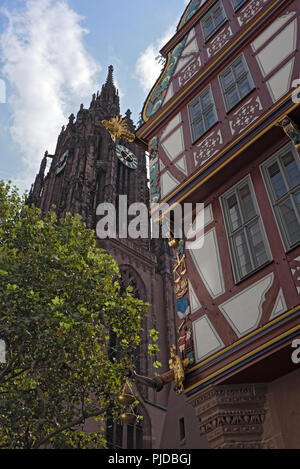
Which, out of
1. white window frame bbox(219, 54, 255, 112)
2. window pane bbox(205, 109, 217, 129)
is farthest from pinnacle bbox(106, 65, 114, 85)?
window pane bbox(205, 109, 217, 129)

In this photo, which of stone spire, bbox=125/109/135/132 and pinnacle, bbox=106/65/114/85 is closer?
stone spire, bbox=125/109/135/132

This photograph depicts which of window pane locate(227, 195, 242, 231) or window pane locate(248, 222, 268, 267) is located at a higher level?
window pane locate(227, 195, 242, 231)

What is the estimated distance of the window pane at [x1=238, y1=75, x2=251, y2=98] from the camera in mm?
8695

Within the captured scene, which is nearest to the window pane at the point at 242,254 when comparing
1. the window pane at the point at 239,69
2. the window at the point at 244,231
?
the window at the point at 244,231

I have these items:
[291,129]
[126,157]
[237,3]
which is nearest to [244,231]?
[291,129]

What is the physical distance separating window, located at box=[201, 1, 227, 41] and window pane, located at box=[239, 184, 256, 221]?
15.8 ft

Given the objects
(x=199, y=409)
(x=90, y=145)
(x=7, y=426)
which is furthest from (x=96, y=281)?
(x=90, y=145)

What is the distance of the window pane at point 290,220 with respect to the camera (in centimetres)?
643

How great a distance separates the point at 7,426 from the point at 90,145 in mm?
36738

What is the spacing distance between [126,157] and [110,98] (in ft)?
44.2

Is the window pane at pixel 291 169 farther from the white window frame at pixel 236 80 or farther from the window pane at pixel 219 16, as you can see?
the window pane at pixel 219 16

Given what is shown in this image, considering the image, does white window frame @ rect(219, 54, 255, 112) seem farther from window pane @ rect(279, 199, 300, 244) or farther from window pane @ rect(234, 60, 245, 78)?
window pane @ rect(279, 199, 300, 244)

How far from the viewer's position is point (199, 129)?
9.52m

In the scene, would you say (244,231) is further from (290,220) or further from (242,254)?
(290,220)
